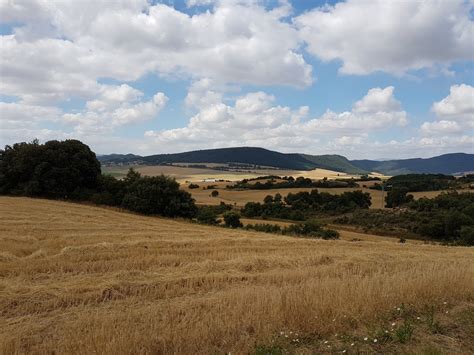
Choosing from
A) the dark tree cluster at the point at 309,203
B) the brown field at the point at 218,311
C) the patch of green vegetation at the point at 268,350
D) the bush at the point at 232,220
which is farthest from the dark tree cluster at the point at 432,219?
the patch of green vegetation at the point at 268,350

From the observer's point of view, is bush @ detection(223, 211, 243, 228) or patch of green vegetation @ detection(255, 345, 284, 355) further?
bush @ detection(223, 211, 243, 228)

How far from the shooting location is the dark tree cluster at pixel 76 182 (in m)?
50.9

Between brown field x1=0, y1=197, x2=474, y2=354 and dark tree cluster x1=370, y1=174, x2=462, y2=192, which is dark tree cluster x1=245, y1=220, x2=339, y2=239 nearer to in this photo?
brown field x1=0, y1=197, x2=474, y2=354

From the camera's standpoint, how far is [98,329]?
6207 millimetres

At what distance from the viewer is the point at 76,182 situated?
56.7 metres

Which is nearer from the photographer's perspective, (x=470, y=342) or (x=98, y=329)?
(x=470, y=342)

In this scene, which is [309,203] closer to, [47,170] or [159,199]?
[159,199]

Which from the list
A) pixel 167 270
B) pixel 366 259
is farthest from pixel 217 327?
pixel 366 259

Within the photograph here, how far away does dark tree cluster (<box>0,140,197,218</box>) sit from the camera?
5088 centimetres

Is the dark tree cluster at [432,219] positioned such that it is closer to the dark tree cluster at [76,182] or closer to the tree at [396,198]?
the tree at [396,198]

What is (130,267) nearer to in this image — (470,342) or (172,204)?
(470,342)

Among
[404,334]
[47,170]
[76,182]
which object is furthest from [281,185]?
[404,334]

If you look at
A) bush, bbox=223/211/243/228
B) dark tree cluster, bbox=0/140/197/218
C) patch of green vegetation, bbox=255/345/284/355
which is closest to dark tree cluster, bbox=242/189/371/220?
bush, bbox=223/211/243/228

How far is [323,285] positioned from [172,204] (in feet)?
142
